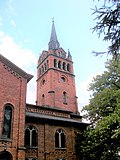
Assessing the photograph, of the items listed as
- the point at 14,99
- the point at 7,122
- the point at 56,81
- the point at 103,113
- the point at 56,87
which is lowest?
the point at 7,122

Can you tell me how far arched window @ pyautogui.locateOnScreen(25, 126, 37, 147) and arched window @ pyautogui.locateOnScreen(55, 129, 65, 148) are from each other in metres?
2.51

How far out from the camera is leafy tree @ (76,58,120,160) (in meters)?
17.9

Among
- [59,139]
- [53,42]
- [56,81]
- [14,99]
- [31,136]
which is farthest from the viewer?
[53,42]

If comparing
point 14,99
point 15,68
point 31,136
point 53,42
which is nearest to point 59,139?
point 31,136

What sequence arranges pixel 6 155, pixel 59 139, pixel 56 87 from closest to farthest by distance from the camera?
pixel 6 155 → pixel 59 139 → pixel 56 87

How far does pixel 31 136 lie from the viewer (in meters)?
20.3

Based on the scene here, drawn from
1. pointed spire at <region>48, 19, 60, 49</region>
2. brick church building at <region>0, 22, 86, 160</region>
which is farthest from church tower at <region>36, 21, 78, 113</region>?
brick church building at <region>0, 22, 86, 160</region>

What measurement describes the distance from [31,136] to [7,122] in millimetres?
4012

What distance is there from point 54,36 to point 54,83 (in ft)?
53.0

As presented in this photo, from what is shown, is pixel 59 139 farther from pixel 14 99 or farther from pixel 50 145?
pixel 14 99

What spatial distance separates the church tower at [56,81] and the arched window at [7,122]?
17.2m

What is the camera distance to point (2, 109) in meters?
17.1

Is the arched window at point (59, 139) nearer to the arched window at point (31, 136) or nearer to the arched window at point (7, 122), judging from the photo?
the arched window at point (31, 136)

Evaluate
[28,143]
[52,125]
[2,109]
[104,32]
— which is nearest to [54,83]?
[52,125]
